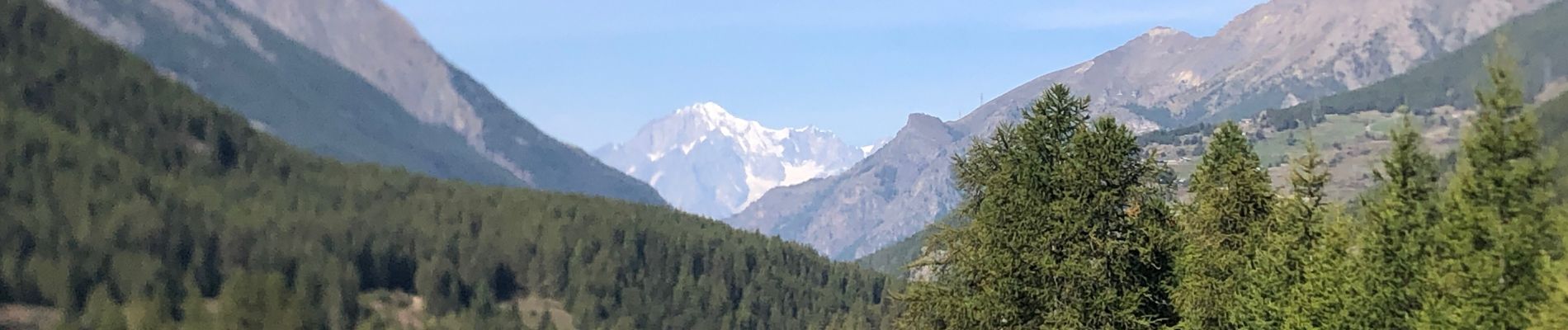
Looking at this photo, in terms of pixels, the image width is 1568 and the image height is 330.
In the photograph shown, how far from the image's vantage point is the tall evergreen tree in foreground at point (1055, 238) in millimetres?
31266

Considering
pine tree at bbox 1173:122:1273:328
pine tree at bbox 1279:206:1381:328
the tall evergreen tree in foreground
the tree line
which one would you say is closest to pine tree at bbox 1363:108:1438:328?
the tree line

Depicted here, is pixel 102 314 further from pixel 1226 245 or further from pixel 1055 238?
pixel 1055 238

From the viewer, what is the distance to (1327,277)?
34281 mm

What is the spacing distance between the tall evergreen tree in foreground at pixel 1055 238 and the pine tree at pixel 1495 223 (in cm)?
690

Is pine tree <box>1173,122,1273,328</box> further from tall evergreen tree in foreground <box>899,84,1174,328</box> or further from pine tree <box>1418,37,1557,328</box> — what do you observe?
pine tree <box>1418,37,1557,328</box>

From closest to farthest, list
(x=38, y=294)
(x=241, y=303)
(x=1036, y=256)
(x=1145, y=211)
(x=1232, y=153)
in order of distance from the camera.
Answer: (x=1036, y=256)
(x=1145, y=211)
(x=1232, y=153)
(x=241, y=303)
(x=38, y=294)

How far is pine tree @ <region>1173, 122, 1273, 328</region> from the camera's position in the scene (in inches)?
1348

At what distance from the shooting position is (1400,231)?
3528cm

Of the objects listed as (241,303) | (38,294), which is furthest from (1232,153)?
(38,294)

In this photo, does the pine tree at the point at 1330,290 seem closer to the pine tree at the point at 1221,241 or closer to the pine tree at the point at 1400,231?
the pine tree at the point at 1400,231

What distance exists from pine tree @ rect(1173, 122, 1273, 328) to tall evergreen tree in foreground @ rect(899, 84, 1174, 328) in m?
1.14

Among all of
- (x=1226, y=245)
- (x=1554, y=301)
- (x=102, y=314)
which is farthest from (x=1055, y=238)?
(x=102, y=314)

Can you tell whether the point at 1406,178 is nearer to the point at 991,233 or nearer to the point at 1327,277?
the point at 1327,277

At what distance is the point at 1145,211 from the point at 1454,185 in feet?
24.7
